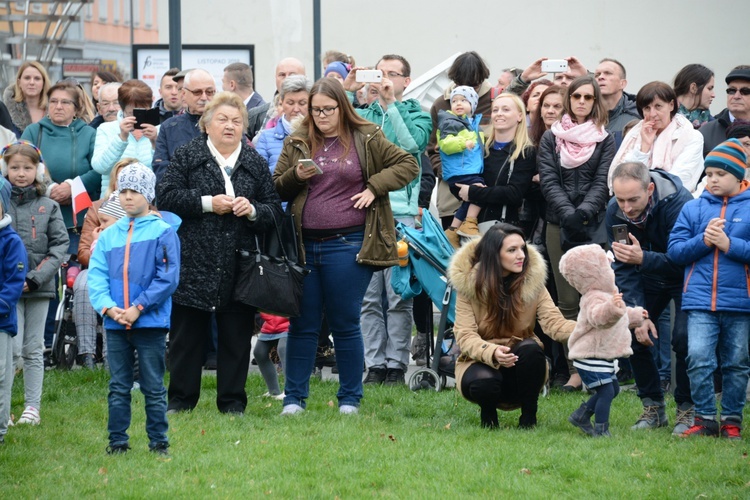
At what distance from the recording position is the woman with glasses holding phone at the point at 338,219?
8102 mm

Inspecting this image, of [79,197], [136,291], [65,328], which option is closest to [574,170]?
[136,291]

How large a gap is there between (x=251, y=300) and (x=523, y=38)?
394 inches

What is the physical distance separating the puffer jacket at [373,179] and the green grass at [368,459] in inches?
46.9

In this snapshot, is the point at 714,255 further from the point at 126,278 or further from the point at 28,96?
the point at 28,96

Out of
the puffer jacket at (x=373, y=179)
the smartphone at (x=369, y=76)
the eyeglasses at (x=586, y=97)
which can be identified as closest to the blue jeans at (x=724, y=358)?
the puffer jacket at (x=373, y=179)

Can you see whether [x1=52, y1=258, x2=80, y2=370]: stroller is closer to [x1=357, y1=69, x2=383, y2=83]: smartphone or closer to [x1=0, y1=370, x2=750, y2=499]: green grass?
[x1=0, y1=370, x2=750, y2=499]: green grass

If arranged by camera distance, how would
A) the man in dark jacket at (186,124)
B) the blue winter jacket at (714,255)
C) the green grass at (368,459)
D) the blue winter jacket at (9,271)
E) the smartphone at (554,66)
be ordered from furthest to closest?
the smartphone at (554,66) < the man in dark jacket at (186,124) < the blue winter jacket at (714,255) < the blue winter jacket at (9,271) < the green grass at (368,459)

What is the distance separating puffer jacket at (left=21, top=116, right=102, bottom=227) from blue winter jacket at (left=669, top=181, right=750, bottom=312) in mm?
5677

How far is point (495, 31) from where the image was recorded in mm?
16797

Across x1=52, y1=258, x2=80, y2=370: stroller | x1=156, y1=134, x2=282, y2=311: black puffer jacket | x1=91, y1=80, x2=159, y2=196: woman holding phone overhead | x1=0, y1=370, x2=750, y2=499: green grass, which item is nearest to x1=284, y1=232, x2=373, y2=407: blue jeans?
x1=0, y1=370, x2=750, y2=499: green grass

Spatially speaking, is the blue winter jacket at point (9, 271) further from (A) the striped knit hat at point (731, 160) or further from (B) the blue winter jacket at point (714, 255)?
(A) the striped knit hat at point (731, 160)

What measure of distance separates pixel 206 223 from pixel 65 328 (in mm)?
3121

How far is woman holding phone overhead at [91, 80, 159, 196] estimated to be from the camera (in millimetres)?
10211

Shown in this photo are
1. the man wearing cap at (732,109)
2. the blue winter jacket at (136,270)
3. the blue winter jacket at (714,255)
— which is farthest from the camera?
the man wearing cap at (732,109)
